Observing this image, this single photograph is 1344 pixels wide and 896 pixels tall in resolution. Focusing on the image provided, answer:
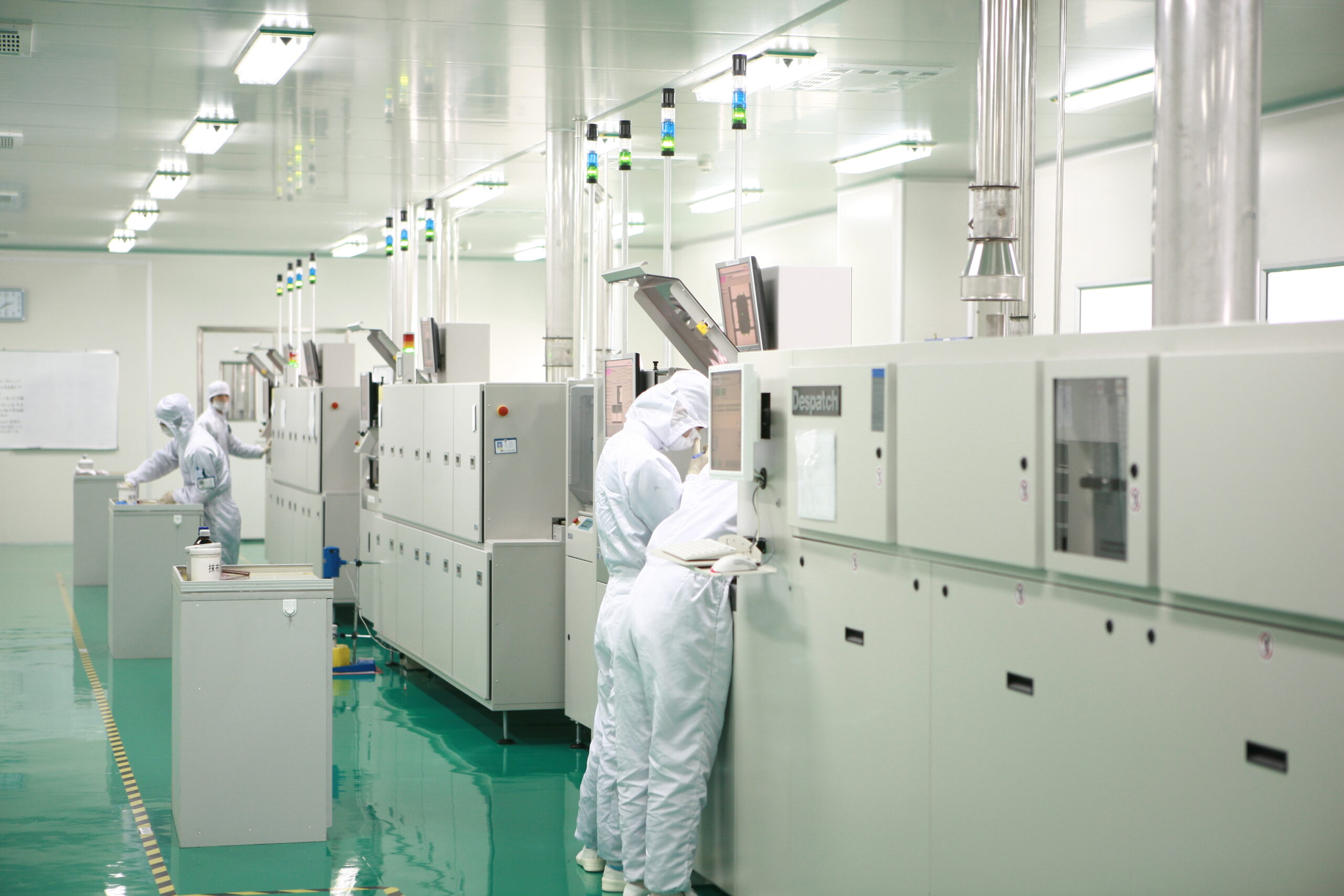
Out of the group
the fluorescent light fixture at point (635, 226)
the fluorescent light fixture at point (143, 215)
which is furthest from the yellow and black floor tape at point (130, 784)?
the fluorescent light fixture at point (635, 226)

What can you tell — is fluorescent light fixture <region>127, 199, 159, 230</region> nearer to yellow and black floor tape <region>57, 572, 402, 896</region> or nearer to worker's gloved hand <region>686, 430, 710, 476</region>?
yellow and black floor tape <region>57, 572, 402, 896</region>

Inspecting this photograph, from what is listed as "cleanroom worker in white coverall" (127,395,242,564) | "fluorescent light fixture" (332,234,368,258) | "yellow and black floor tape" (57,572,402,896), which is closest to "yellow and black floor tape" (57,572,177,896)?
"yellow and black floor tape" (57,572,402,896)

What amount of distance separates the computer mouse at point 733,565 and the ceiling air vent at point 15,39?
3.78m

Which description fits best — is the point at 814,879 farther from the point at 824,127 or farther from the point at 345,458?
the point at 345,458

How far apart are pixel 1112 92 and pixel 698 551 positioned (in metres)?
4.19

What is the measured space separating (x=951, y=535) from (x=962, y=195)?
7265 mm

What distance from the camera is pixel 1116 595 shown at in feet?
7.66

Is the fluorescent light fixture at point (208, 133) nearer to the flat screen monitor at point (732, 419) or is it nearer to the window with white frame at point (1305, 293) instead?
the flat screen monitor at point (732, 419)

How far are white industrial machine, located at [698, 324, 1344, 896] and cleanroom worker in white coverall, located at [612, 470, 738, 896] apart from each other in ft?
0.64

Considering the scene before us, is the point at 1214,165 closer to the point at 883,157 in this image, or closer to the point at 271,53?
the point at 271,53

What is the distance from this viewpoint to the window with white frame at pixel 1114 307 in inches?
313

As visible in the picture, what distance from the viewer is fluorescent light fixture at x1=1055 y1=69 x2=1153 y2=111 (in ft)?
20.4

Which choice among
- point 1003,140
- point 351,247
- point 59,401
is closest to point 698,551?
point 1003,140

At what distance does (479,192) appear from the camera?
9180mm
